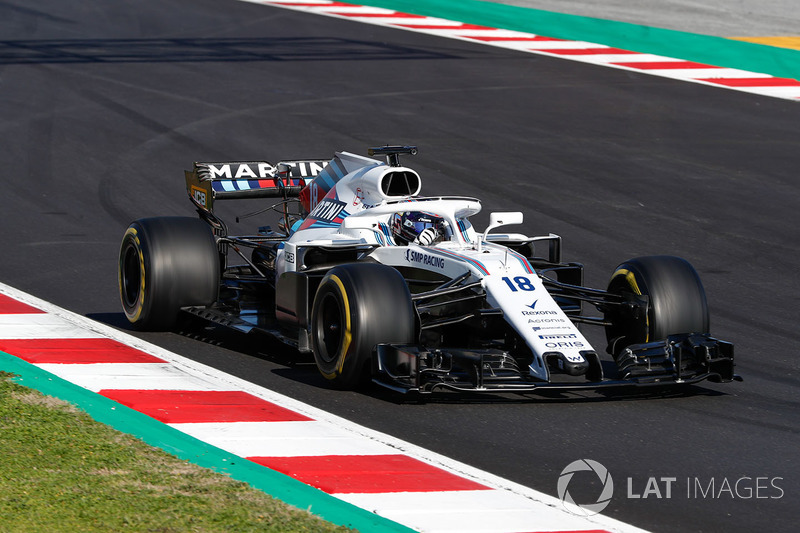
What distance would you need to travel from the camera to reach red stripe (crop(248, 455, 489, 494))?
6.34 m

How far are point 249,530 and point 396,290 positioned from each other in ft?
9.22

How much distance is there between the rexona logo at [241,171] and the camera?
11.4 metres

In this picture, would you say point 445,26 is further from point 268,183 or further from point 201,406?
point 201,406

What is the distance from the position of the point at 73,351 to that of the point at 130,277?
49.1 inches

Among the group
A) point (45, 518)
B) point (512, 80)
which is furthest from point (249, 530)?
point (512, 80)

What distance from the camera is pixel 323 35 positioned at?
24562 millimetres

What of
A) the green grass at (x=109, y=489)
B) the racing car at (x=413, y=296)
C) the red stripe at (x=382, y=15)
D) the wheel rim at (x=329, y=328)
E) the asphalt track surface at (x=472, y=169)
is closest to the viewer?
the green grass at (x=109, y=489)

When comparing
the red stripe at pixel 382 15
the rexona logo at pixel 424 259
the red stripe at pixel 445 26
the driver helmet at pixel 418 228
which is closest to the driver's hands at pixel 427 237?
the driver helmet at pixel 418 228

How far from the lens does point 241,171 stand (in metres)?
11.5

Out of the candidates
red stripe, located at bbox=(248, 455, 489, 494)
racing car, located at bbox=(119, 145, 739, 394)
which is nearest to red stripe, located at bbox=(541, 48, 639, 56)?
racing car, located at bbox=(119, 145, 739, 394)

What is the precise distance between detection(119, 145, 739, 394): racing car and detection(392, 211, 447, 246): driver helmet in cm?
1

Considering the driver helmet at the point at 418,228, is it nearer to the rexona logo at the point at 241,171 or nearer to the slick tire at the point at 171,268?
the slick tire at the point at 171,268

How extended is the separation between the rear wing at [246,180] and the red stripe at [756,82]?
11851 mm

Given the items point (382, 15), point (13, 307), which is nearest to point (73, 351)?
point (13, 307)
